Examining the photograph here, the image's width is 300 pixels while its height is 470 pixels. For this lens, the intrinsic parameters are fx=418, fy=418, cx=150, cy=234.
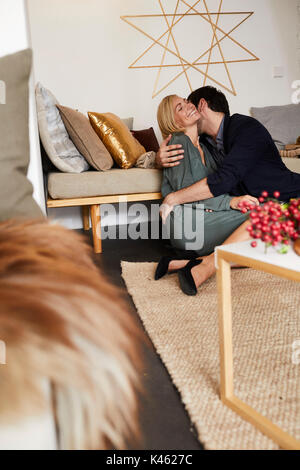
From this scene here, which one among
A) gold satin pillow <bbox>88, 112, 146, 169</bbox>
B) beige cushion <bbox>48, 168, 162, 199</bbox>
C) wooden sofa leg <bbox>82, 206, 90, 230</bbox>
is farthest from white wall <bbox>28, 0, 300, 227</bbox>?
beige cushion <bbox>48, 168, 162, 199</bbox>

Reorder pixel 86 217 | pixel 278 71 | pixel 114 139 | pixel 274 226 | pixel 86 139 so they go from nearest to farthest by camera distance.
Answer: pixel 274 226, pixel 86 139, pixel 114 139, pixel 86 217, pixel 278 71

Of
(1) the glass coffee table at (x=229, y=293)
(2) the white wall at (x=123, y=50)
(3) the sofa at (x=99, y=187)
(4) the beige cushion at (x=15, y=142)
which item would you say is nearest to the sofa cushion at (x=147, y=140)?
(2) the white wall at (x=123, y=50)

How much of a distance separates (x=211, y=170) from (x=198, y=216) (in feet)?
0.93

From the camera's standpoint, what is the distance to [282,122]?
358 cm

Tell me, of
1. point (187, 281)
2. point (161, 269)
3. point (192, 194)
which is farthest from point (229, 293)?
point (192, 194)

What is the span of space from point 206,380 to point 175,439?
0.82 feet

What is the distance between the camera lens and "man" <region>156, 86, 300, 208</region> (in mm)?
2084

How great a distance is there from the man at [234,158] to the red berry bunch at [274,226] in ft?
3.82

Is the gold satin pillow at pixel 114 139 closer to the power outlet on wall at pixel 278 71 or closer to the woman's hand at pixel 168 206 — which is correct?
the woman's hand at pixel 168 206

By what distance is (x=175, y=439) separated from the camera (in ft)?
2.99

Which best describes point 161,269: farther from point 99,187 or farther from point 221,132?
point 221,132

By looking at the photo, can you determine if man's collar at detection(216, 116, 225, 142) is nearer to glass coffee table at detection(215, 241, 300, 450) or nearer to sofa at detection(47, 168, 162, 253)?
sofa at detection(47, 168, 162, 253)

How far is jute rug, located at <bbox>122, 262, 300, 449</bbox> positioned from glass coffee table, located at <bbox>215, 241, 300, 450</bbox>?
0.08ft

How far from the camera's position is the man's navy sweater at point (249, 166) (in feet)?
6.81
